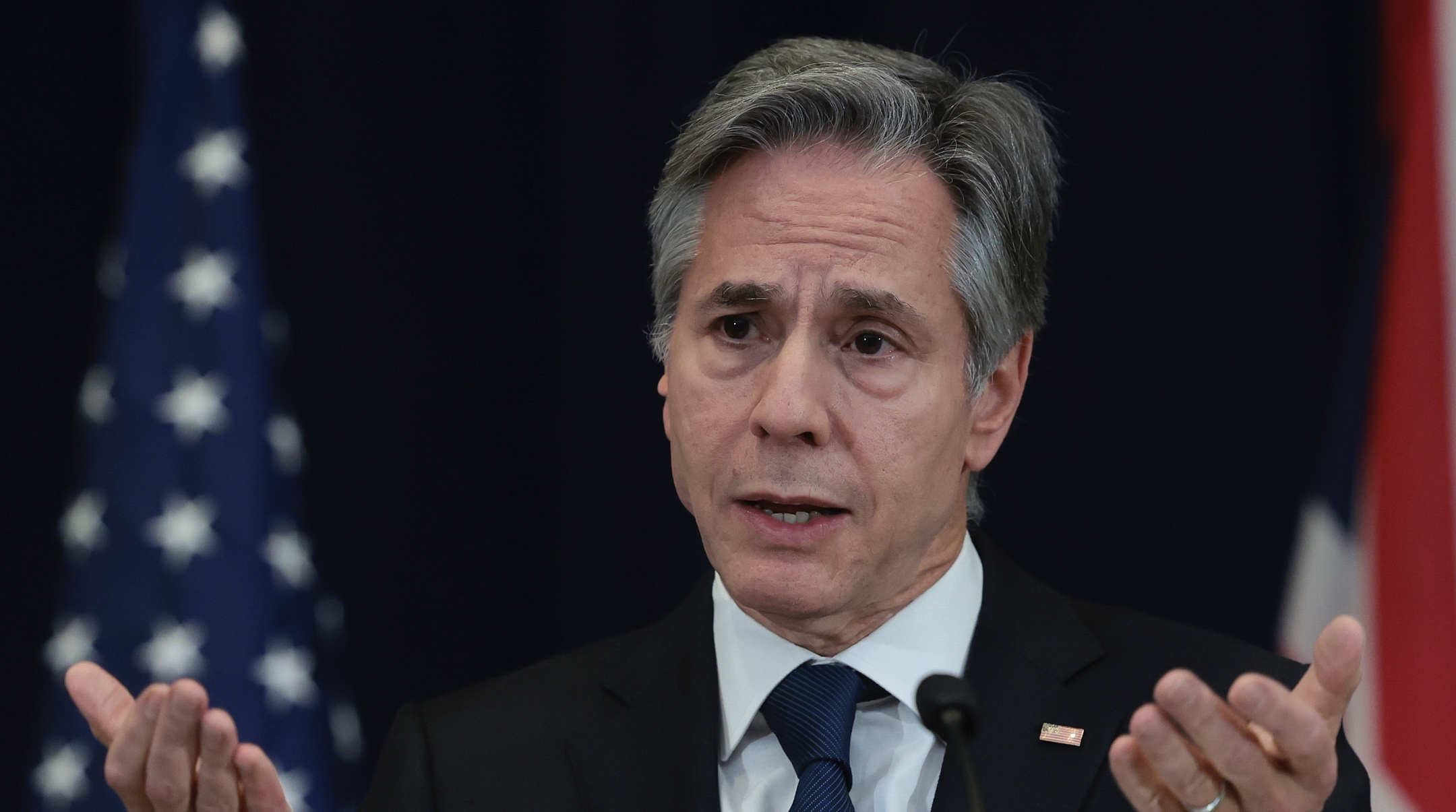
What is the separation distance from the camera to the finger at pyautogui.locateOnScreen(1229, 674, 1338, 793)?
1271 millimetres

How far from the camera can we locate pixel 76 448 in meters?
2.69

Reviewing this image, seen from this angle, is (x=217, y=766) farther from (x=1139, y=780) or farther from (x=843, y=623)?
(x=1139, y=780)

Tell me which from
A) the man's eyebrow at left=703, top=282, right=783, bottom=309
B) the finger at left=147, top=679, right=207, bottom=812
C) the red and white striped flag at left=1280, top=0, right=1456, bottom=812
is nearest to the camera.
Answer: the finger at left=147, top=679, right=207, bottom=812

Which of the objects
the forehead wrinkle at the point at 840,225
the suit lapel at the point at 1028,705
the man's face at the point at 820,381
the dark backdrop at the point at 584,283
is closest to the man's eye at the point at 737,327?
the man's face at the point at 820,381

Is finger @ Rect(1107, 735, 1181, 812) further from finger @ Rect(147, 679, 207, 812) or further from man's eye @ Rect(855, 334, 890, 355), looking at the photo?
finger @ Rect(147, 679, 207, 812)

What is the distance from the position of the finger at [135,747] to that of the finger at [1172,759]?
0.95 m

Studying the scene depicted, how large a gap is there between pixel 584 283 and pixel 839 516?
126 cm

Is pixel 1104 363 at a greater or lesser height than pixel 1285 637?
greater

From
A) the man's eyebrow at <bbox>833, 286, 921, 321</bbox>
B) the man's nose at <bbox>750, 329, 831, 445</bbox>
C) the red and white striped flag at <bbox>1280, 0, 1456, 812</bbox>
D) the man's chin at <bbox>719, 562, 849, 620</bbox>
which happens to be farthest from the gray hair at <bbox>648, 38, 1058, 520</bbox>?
the red and white striped flag at <bbox>1280, 0, 1456, 812</bbox>

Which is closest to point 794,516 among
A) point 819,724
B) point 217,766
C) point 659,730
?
point 819,724

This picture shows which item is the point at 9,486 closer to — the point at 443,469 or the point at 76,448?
the point at 76,448

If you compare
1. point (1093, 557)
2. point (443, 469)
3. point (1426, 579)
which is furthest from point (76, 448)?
point (1426, 579)

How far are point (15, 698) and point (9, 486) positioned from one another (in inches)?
16.0

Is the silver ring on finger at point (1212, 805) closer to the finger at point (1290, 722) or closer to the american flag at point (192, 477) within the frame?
the finger at point (1290, 722)
